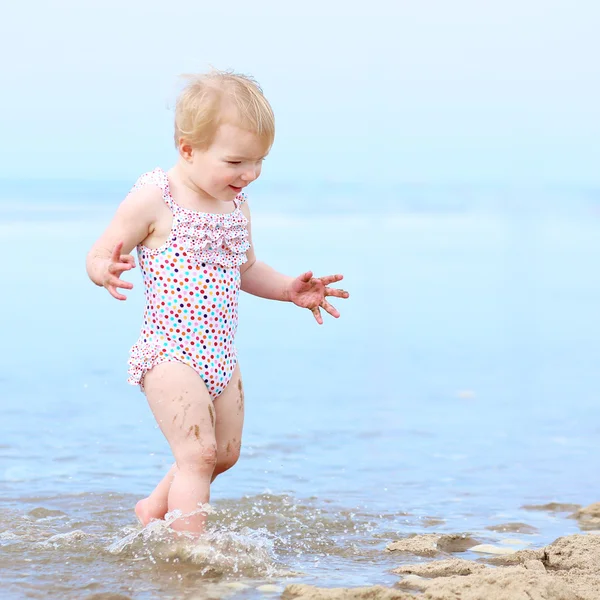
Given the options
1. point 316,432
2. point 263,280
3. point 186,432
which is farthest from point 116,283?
point 316,432

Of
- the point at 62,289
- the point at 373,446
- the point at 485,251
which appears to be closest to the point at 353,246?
the point at 485,251

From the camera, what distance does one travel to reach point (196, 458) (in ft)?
11.5

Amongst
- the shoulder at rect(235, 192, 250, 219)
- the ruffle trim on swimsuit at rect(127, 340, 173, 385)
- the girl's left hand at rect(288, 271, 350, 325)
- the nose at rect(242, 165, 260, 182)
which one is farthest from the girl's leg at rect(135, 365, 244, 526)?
the nose at rect(242, 165, 260, 182)

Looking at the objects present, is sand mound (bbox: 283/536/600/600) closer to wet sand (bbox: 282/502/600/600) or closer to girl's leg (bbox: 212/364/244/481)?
wet sand (bbox: 282/502/600/600)

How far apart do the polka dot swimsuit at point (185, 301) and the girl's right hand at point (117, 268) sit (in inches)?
12.2

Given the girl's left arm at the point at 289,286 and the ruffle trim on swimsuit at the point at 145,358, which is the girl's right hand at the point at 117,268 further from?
the girl's left arm at the point at 289,286

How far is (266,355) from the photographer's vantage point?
7203 mm

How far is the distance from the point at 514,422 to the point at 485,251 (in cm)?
839

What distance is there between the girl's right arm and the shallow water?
87 centimetres

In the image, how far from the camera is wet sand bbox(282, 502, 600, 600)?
2.97m

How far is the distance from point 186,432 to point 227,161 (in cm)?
89

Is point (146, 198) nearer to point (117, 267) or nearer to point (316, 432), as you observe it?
point (117, 267)

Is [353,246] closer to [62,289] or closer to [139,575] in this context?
[62,289]

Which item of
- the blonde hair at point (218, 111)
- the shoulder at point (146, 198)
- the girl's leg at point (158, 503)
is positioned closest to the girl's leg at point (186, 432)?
the girl's leg at point (158, 503)
